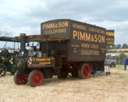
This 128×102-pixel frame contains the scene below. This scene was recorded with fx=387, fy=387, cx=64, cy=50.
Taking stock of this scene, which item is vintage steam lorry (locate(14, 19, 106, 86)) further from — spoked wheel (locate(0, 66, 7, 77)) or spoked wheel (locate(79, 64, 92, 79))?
spoked wheel (locate(0, 66, 7, 77))

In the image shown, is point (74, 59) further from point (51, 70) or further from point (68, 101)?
point (68, 101)

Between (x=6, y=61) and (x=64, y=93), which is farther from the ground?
(x=6, y=61)

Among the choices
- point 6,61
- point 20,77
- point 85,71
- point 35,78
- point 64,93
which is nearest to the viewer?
point 64,93

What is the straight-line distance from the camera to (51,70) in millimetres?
20422

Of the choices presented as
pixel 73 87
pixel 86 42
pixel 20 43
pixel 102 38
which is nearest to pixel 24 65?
pixel 20 43

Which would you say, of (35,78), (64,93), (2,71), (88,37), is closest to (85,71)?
(88,37)

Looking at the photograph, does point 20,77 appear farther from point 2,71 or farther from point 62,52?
point 2,71

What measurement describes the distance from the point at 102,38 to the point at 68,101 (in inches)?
457

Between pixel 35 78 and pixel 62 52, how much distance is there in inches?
118

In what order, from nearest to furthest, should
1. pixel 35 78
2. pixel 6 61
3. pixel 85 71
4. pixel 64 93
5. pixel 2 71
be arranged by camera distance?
pixel 64 93, pixel 35 78, pixel 85 71, pixel 6 61, pixel 2 71

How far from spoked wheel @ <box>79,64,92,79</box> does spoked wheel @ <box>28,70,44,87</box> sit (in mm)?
3773

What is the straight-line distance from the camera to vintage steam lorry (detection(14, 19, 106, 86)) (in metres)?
18.9

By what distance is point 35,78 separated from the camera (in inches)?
736

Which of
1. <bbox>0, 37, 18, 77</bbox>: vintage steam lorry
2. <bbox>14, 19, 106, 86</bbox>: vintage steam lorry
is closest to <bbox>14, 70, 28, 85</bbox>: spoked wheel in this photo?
<bbox>14, 19, 106, 86</bbox>: vintage steam lorry
